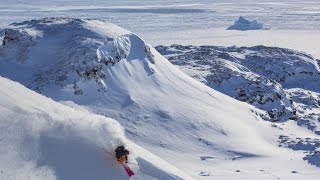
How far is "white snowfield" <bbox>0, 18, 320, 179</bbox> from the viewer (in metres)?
23.3

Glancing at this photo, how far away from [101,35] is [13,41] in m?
4.92

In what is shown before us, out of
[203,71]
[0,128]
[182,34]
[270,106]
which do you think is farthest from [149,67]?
[182,34]

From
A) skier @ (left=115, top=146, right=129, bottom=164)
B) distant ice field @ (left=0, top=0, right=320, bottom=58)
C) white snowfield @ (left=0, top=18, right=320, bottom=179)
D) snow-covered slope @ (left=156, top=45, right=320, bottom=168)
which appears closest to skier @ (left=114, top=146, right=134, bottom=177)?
skier @ (left=115, top=146, right=129, bottom=164)

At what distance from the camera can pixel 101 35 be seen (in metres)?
30.8

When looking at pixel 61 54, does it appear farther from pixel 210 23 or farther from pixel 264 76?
pixel 210 23

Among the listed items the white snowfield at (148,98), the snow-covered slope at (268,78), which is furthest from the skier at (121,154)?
the snow-covered slope at (268,78)

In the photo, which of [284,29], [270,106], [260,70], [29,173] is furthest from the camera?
[284,29]

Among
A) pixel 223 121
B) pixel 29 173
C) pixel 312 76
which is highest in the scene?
pixel 29 173

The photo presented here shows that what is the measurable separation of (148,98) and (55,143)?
685 inches

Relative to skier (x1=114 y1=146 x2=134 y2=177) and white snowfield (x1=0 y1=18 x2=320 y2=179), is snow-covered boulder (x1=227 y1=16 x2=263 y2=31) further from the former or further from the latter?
skier (x1=114 y1=146 x2=134 y2=177)

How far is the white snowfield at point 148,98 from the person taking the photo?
23281 millimetres

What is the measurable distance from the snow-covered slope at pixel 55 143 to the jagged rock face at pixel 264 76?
2295 centimetres

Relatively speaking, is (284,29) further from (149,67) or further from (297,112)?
(149,67)

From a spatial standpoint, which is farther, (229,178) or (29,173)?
(229,178)
